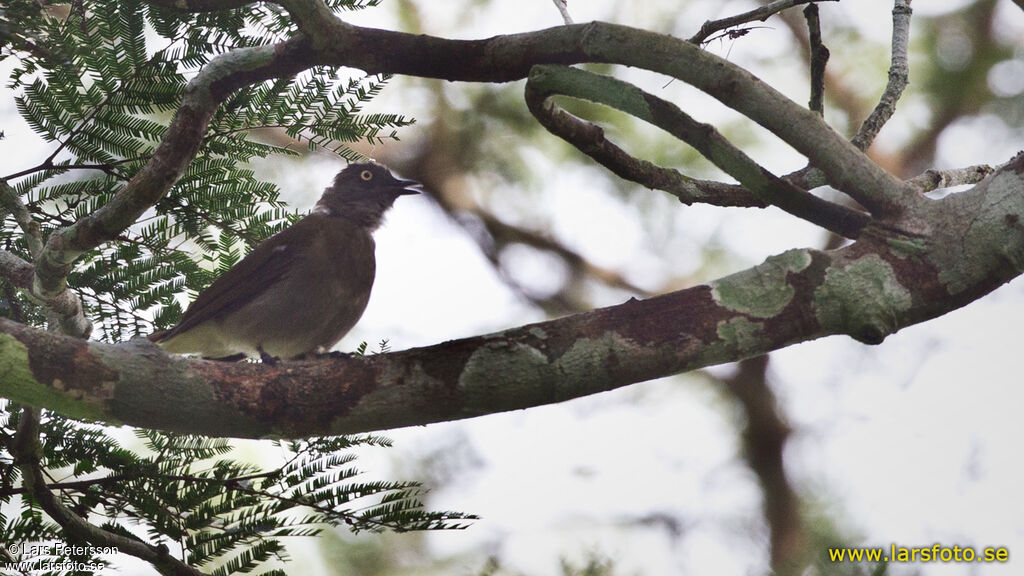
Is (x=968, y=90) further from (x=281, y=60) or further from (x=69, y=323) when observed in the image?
(x=69, y=323)

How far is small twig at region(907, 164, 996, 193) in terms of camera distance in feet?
12.3

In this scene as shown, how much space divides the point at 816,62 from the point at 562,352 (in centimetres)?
153

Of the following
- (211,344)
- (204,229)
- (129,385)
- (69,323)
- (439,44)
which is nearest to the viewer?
(129,385)

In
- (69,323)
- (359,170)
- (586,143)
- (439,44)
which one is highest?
(359,170)

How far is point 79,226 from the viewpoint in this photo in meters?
3.33

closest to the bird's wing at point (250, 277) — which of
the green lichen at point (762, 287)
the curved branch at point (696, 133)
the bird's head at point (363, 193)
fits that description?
the bird's head at point (363, 193)

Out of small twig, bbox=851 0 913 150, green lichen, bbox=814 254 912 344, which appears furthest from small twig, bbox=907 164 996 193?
green lichen, bbox=814 254 912 344

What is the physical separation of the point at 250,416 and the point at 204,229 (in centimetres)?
164

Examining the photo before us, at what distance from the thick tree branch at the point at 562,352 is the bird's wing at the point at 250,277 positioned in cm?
161

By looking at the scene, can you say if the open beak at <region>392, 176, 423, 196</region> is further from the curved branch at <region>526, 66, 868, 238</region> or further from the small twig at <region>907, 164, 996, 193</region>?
the small twig at <region>907, 164, 996, 193</region>

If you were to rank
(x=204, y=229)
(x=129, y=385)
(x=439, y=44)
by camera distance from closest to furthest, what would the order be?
1. (x=129, y=385)
2. (x=439, y=44)
3. (x=204, y=229)

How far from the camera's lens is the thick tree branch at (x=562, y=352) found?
2920 mm

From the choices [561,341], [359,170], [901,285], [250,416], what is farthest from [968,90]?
[250,416]

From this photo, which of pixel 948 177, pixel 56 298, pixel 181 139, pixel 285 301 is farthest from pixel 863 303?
pixel 285 301
